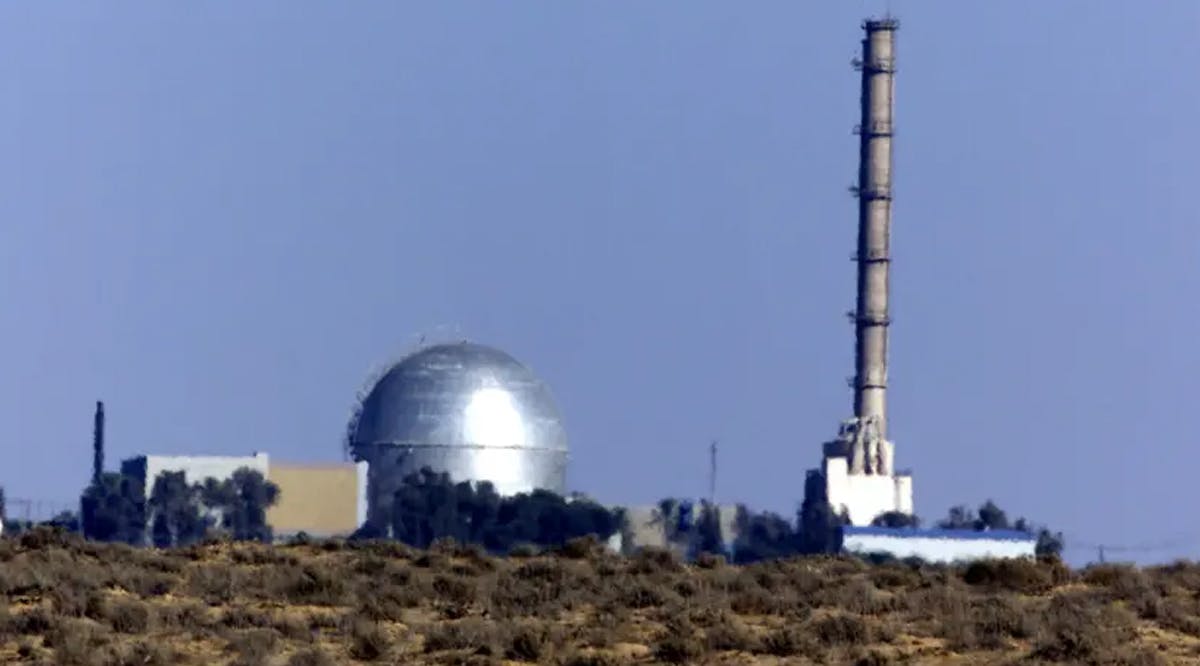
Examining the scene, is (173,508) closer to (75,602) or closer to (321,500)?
(321,500)

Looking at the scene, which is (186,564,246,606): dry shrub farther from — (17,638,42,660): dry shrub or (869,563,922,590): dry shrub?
(869,563,922,590): dry shrub

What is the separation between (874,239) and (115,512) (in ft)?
102

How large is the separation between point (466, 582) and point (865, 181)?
91128 mm

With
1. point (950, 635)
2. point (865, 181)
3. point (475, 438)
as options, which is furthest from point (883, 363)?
point (950, 635)

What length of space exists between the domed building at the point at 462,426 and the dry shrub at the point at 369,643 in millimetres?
88100

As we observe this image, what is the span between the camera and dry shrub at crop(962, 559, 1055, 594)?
38.2 metres

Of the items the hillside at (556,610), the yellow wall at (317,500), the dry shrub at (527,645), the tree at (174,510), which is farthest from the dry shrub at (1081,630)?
the yellow wall at (317,500)

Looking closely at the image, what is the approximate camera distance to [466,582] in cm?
3628

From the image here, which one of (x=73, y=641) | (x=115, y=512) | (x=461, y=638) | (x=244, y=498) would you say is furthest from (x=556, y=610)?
(x=115, y=512)

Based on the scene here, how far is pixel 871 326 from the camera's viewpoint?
12456cm

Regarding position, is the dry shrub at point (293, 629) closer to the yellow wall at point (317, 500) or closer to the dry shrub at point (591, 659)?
the dry shrub at point (591, 659)

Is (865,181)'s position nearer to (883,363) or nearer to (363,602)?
(883,363)

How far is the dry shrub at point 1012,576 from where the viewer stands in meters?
38.2

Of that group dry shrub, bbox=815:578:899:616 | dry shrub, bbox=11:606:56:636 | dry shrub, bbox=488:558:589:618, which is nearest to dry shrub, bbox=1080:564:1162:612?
dry shrub, bbox=815:578:899:616
